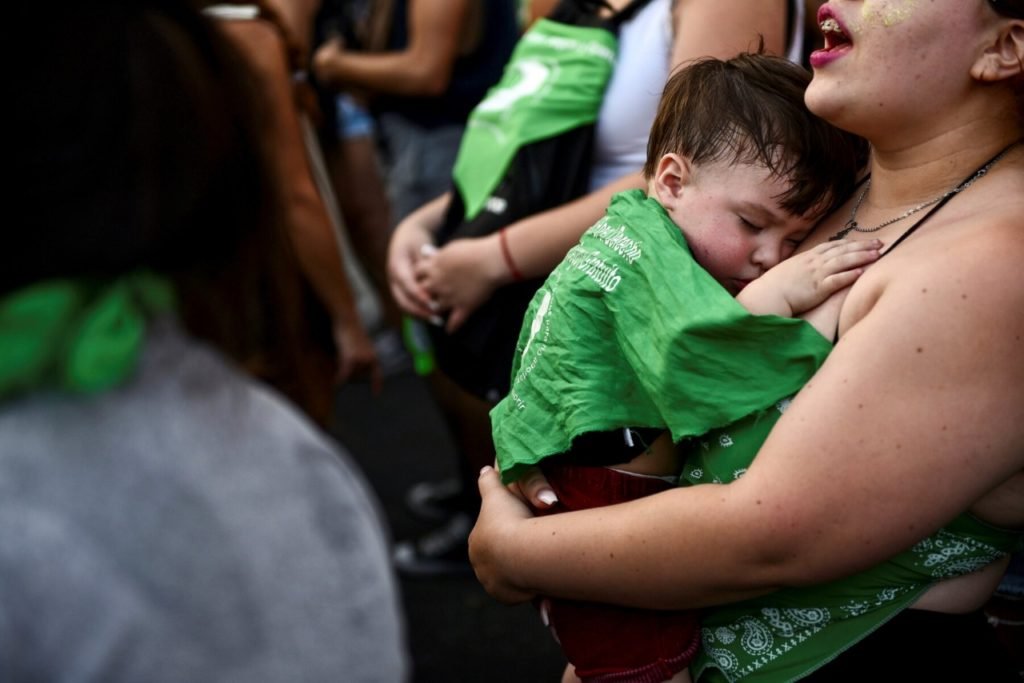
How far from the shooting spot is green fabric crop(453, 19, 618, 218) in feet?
6.98

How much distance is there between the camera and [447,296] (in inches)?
92.6

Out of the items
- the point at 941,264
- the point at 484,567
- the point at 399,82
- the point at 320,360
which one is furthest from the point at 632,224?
the point at 399,82

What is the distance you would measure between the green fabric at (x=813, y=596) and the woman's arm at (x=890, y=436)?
0.07 m

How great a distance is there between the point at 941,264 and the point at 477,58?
109 inches

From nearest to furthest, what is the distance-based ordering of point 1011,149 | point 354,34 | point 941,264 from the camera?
point 941,264
point 1011,149
point 354,34

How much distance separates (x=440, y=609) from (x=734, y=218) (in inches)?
97.4

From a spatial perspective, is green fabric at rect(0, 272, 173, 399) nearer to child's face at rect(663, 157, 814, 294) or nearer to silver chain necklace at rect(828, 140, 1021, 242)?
child's face at rect(663, 157, 814, 294)

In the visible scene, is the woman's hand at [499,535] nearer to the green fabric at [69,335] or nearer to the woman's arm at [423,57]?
the green fabric at [69,335]

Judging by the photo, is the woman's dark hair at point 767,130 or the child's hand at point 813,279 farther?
the woman's dark hair at point 767,130

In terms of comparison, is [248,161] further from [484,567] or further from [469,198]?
[469,198]

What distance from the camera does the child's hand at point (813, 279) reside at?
4.61 ft

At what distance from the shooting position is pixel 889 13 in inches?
55.7

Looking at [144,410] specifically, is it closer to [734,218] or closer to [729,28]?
[734,218]

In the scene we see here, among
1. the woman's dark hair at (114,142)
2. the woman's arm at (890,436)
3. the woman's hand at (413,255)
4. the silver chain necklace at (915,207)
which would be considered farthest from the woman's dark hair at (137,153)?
the woman's hand at (413,255)
